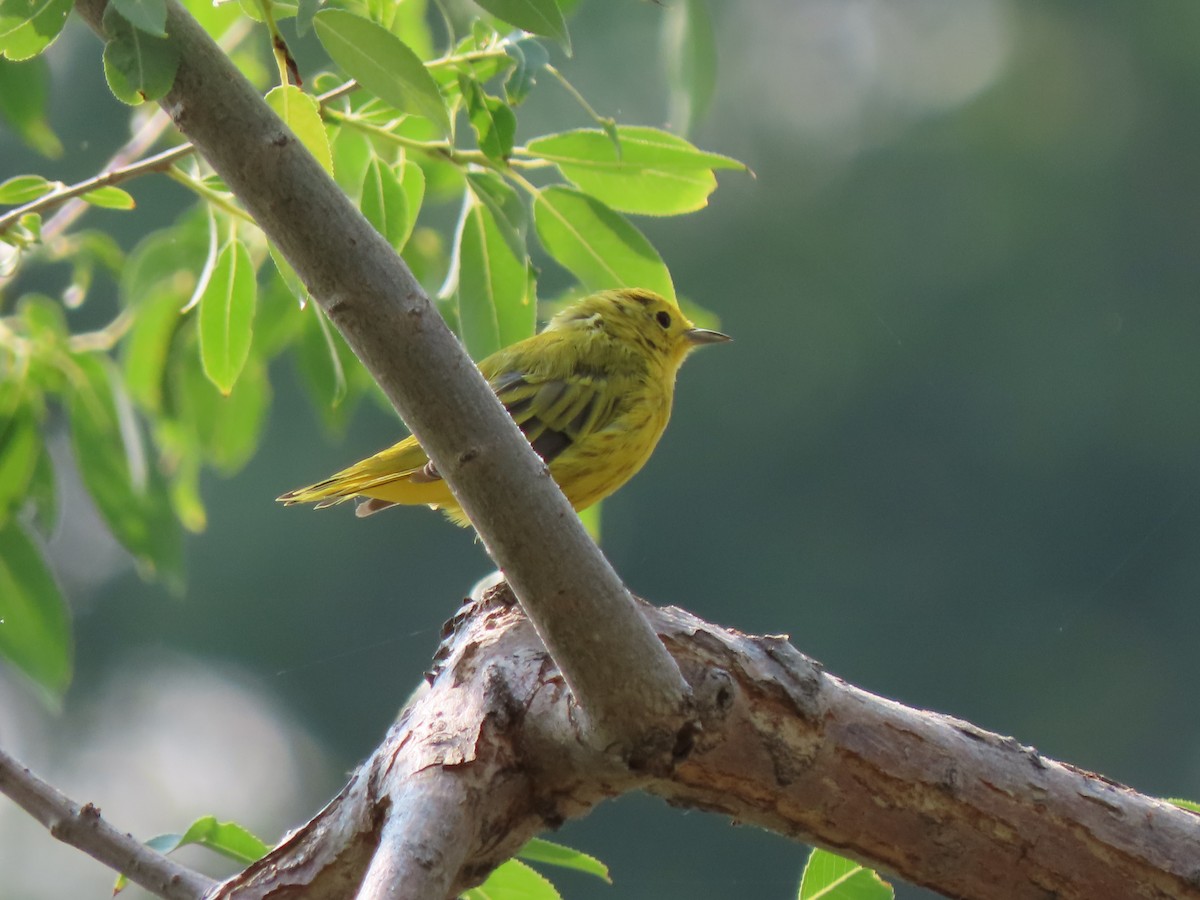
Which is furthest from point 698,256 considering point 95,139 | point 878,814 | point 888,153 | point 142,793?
point 878,814

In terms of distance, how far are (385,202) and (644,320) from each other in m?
1.72

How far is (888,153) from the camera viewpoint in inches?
524

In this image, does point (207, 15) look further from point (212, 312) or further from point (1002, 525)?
point (1002, 525)

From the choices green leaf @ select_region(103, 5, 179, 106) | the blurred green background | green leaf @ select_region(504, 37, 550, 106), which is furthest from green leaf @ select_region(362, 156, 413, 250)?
the blurred green background

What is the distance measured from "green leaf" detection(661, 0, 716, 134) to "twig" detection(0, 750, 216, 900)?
1745mm

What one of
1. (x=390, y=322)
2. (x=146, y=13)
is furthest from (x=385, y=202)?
(x=146, y=13)

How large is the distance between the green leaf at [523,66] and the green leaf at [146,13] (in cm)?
76

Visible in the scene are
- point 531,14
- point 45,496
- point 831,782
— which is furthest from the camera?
point 45,496

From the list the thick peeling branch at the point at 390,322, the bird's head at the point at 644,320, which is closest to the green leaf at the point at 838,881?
the thick peeling branch at the point at 390,322

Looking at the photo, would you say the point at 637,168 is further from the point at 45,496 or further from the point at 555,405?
the point at 45,496

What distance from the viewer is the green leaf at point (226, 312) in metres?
2.76

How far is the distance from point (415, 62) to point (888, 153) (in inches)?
473

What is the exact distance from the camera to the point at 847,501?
12258 mm

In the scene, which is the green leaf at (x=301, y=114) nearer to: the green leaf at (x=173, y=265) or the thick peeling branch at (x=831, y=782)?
the thick peeling branch at (x=831, y=782)
